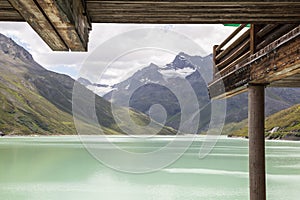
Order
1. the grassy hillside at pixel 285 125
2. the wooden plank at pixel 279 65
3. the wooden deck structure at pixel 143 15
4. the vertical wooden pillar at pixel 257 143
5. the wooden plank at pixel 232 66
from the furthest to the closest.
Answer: the grassy hillside at pixel 285 125
the wooden plank at pixel 232 66
the vertical wooden pillar at pixel 257 143
the wooden plank at pixel 279 65
the wooden deck structure at pixel 143 15

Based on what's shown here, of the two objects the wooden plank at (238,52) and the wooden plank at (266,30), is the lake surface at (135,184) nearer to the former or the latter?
the wooden plank at (238,52)

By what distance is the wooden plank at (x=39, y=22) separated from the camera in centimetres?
252

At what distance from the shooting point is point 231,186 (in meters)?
27.4

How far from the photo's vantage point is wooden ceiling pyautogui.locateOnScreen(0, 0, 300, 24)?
10.5ft

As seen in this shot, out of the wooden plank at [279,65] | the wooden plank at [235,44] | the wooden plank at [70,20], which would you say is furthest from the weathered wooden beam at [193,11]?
the wooden plank at [235,44]

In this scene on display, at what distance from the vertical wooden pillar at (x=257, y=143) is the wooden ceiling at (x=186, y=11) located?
11.7 ft

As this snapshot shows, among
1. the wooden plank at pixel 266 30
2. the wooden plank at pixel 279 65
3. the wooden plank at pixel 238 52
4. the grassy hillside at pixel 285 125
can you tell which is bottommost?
the wooden plank at pixel 279 65

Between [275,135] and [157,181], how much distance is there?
108745 mm

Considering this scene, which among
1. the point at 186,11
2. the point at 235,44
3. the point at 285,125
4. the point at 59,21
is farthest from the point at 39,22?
the point at 285,125

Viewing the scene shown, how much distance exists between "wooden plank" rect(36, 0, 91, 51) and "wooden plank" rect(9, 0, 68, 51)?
39 millimetres

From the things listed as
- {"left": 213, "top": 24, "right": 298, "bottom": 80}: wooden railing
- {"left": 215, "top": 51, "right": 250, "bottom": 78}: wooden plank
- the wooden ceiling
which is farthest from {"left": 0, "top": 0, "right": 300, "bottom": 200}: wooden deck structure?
{"left": 215, "top": 51, "right": 250, "bottom": 78}: wooden plank

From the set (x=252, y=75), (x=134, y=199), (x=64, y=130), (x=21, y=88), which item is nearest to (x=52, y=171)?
(x=134, y=199)

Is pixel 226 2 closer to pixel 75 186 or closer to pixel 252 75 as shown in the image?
pixel 252 75

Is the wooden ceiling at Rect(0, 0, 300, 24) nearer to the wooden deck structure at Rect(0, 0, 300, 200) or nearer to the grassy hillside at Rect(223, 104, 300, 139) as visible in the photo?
the wooden deck structure at Rect(0, 0, 300, 200)
